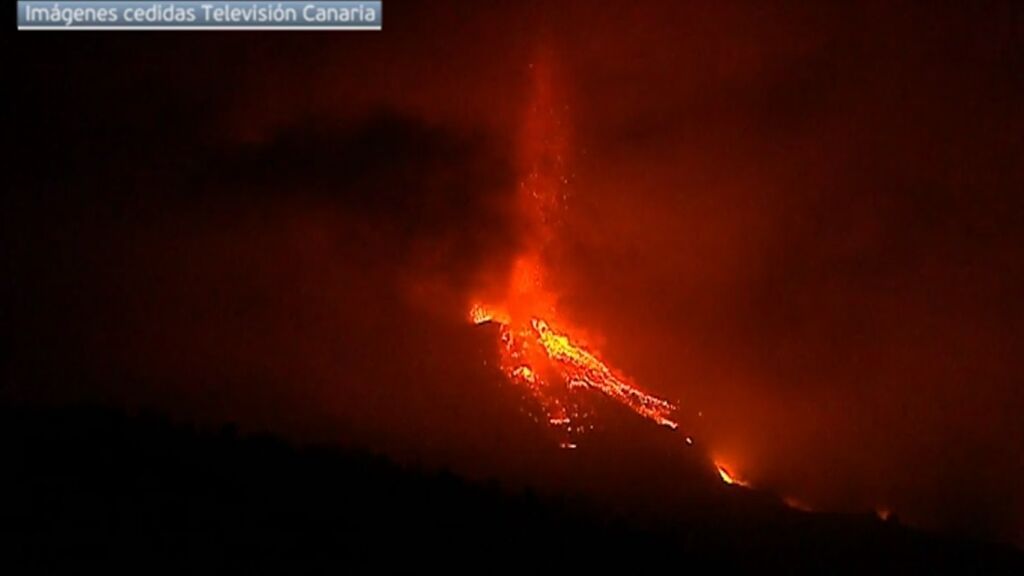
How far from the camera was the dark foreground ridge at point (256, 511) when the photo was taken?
58.1 feet

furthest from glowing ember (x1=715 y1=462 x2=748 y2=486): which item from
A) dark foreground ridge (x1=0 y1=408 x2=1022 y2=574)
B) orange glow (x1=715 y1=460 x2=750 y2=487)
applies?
dark foreground ridge (x1=0 y1=408 x2=1022 y2=574)

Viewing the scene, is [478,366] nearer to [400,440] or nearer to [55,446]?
[400,440]

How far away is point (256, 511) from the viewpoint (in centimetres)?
1967

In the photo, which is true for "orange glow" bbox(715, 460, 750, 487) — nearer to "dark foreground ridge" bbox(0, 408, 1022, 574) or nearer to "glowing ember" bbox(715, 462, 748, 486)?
"glowing ember" bbox(715, 462, 748, 486)

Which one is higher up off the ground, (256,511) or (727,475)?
(727,475)

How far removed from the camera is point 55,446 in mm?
21016

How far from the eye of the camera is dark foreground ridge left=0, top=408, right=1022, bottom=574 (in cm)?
1772

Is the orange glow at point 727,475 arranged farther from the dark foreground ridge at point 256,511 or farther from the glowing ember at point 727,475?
the dark foreground ridge at point 256,511

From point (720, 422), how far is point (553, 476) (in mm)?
7776

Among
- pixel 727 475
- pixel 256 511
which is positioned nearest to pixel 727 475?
pixel 727 475

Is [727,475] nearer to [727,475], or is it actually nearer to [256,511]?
[727,475]

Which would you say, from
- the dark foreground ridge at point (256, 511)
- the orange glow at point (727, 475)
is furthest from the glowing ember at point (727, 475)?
the dark foreground ridge at point (256, 511)

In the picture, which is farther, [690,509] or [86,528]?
[690,509]

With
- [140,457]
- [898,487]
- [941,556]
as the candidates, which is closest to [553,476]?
[941,556]
